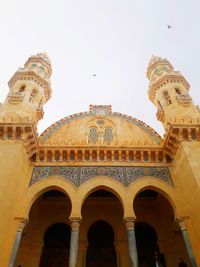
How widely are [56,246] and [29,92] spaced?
24.3ft

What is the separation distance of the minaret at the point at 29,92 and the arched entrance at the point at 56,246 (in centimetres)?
500

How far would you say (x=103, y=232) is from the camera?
1034 centimetres

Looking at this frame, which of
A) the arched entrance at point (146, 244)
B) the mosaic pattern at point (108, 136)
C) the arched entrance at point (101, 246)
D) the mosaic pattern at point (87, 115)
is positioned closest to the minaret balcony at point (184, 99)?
the mosaic pattern at point (87, 115)

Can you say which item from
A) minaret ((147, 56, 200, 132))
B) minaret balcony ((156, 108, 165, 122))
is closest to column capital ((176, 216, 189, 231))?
minaret ((147, 56, 200, 132))

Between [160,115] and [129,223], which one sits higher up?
[160,115]

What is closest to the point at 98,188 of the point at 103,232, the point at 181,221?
the point at 103,232

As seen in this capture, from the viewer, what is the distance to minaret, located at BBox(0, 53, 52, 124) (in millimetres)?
10273

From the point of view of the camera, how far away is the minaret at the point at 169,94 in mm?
10531

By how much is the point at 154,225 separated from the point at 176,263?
1.69 meters

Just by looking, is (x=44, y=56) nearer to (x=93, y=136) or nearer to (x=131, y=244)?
(x=93, y=136)

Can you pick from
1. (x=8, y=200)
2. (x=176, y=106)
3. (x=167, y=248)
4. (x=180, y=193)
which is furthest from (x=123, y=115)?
(x=8, y=200)

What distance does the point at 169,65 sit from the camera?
14.7 metres

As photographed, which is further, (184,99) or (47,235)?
(184,99)

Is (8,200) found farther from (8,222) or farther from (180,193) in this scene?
(180,193)
